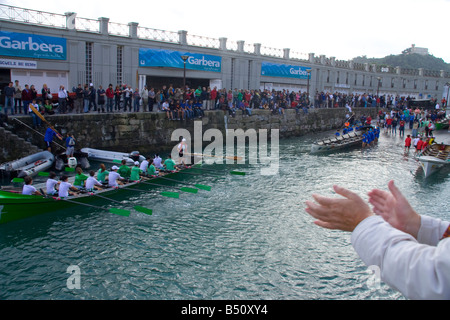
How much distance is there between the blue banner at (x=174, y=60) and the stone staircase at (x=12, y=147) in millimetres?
12920

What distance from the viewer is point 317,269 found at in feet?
32.5

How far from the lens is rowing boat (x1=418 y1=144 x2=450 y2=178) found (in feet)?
67.6

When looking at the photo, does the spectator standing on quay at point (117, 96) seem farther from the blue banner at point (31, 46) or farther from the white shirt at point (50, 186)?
the white shirt at point (50, 186)

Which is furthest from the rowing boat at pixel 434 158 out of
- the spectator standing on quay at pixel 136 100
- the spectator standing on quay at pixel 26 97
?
the spectator standing on quay at pixel 26 97

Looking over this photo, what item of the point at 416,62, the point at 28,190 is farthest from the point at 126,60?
the point at 416,62

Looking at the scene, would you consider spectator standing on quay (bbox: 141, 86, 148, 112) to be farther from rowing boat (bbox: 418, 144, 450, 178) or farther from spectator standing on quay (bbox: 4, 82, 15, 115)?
rowing boat (bbox: 418, 144, 450, 178)

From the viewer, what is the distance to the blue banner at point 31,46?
21703 millimetres

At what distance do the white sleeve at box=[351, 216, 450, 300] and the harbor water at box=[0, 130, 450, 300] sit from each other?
7.08 metres

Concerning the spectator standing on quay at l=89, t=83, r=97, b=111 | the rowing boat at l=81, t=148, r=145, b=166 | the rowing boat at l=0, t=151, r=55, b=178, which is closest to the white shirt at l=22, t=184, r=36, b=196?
the rowing boat at l=0, t=151, r=55, b=178

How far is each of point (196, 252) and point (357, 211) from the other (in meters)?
9.22

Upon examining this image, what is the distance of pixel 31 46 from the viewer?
74.7 ft

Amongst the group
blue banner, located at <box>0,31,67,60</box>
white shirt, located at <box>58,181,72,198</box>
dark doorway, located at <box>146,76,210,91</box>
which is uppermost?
blue banner, located at <box>0,31,67,60</box>

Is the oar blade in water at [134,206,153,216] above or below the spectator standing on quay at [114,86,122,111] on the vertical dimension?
below

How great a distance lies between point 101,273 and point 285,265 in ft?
16.5
